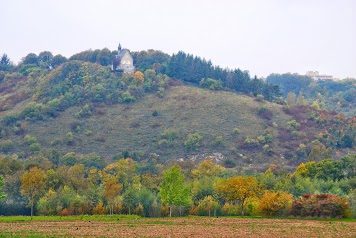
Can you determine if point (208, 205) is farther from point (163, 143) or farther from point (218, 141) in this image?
point (218, 141)

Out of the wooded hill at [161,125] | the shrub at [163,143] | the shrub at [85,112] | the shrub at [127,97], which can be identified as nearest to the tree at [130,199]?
the wooded hill at [161,125]

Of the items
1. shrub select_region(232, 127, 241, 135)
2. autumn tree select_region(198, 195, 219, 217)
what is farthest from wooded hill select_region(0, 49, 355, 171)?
autumn tree select_region(198, 195, 219, 217)

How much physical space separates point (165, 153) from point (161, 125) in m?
14.9

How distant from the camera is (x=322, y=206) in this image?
8619 cm

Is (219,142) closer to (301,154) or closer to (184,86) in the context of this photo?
(301,154)

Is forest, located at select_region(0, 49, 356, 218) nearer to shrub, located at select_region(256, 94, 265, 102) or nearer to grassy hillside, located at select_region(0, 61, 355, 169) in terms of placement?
grassy hillside, located at select_region(0, 61, 355, 169)

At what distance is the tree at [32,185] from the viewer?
97062mm

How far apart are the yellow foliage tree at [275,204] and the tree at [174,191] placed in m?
11.0

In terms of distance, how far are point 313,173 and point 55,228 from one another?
215ft

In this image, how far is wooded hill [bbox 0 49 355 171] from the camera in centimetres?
15900

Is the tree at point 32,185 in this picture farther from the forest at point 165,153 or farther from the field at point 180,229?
the field at point 180,229

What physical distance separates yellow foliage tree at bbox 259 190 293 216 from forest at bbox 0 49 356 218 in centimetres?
16

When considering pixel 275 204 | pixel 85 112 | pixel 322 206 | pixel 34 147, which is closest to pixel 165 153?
pixel 34 147

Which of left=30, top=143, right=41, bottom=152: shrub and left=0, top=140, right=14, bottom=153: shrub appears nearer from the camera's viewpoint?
left=30, top=143, right=41, bottom=152: shrub
